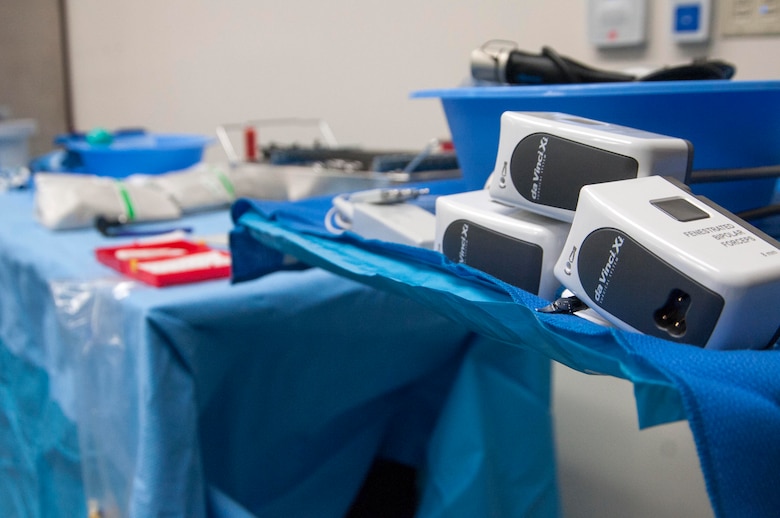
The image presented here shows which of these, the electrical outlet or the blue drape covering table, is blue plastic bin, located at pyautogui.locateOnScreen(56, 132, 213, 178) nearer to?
the blue drape covering table

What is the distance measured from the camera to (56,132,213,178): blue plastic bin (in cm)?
128

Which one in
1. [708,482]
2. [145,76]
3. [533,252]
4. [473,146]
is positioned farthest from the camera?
[145,76]

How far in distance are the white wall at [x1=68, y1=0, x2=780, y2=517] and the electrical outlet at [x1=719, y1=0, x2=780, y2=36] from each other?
0.05 feet

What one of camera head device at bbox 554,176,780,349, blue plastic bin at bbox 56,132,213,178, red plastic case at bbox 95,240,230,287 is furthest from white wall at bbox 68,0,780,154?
camera head device at bbox 554,176,780,349

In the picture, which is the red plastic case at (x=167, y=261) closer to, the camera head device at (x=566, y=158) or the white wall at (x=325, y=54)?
the camera head device at (x=566, y=158)

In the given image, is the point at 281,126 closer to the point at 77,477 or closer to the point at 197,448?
the point at 77,477

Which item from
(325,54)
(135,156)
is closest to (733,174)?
(135,156)

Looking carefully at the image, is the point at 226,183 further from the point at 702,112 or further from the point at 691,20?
the point at 702,112

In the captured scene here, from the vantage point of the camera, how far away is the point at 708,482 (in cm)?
25

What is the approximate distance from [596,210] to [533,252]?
70 millimetres

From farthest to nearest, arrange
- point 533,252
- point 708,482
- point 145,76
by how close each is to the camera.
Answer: point 145,76 → point 533,252 → point 708,482

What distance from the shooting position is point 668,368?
0.85 feet

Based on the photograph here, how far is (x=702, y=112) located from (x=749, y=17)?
667 millimetres

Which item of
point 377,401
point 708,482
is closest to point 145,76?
point 377,401
